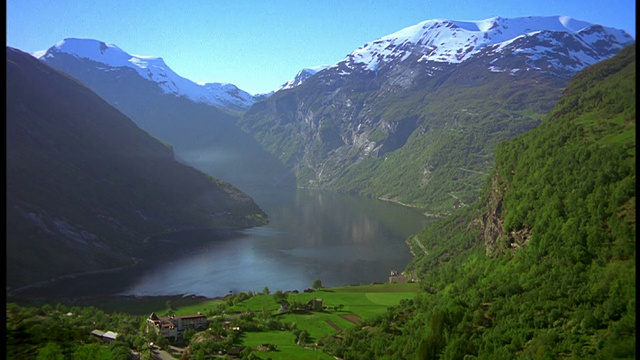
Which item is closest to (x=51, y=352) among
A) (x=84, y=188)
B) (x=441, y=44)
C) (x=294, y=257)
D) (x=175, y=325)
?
(x=175, y=325)

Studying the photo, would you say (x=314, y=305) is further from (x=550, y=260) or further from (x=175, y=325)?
(x=550, y=260)

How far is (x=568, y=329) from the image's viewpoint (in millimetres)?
15531

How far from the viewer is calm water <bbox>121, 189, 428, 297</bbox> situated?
48.6m

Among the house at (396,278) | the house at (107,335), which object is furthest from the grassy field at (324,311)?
the house at (107,335)

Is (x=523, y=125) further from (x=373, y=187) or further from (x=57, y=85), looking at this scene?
(x=57, y=85)

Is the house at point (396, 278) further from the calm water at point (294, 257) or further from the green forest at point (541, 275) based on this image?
the green forest at point (541, 275)

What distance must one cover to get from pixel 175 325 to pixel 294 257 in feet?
94.8

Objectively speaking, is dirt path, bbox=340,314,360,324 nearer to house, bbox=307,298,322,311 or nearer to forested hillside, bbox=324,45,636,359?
house, bbox=307,298,322,311

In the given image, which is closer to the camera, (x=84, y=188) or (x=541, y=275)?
(x=541, y=275)

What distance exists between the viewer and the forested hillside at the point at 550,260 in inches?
→ 603

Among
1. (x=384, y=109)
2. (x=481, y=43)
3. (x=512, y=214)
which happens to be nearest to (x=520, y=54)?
(x=481, y=43)

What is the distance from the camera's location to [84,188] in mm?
65688

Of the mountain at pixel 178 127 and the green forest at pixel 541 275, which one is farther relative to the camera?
the mountain at pixel 178 127

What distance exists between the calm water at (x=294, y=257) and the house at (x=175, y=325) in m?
11.9
